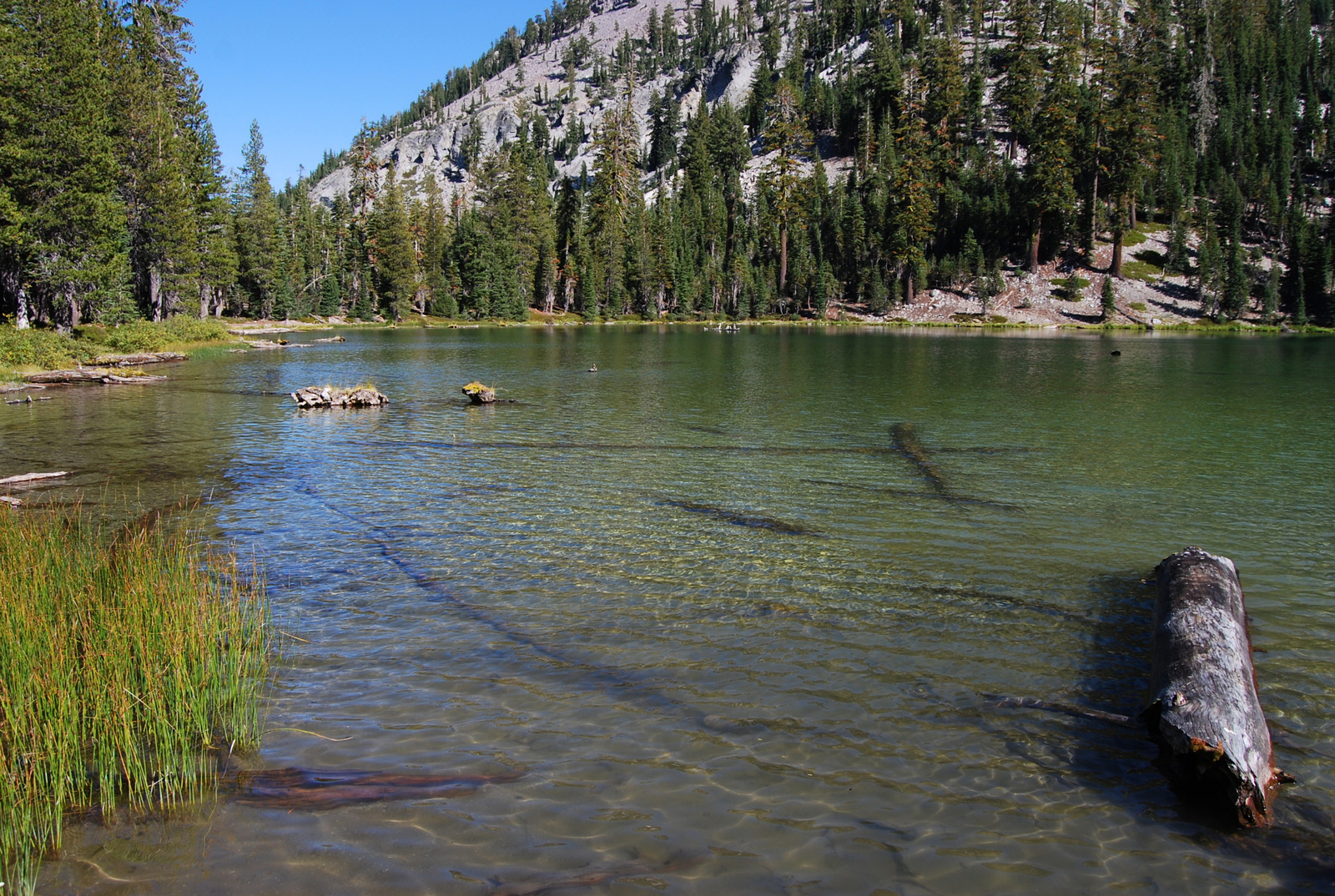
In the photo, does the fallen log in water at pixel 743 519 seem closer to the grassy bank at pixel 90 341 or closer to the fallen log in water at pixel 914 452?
the fallen log in water at pixel 914 452

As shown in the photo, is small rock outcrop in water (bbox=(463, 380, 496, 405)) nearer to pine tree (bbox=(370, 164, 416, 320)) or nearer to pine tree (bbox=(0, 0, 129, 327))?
pine tree (bbox=(0, 0, 129, 327))

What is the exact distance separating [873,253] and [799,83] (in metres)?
89.4

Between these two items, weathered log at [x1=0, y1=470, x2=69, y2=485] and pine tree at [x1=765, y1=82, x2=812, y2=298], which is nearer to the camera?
weathered log at [x1=0, y1=470, x2=69, y2=485]

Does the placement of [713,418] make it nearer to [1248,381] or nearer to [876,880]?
[876,880]

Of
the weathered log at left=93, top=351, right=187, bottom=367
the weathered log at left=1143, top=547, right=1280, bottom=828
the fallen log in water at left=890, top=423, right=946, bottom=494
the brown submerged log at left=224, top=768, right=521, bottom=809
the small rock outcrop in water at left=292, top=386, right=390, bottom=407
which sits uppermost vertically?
the weathered log at left=93, top=351, right=187, bottom=367

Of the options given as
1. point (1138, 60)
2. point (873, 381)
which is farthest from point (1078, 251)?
point (873, 381)

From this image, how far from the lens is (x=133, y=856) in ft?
16.0

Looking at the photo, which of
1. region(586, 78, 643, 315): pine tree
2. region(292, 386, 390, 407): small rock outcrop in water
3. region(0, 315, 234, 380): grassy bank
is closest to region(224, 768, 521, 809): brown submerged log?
region(292, 386, 390, 407): small rock outcrop in water

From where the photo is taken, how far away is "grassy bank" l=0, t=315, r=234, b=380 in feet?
120

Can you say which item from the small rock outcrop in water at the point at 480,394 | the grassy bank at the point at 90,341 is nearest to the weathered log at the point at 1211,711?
the small rock outcrop in water at the point at 480,394

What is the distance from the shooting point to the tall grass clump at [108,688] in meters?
5.29

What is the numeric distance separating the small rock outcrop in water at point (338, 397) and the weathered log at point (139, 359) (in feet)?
66.3

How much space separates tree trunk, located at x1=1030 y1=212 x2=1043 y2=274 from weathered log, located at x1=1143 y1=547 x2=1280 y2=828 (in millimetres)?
112316

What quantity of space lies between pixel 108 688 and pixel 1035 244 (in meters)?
119
